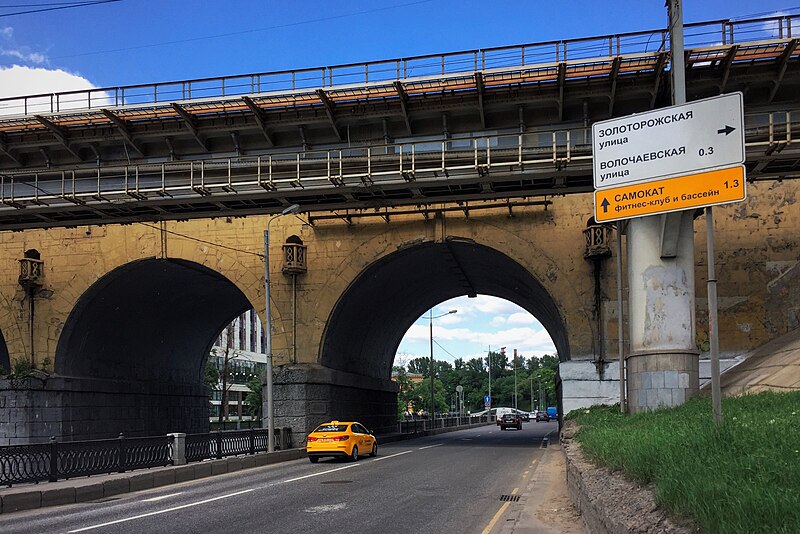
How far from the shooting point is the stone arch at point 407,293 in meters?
32.0

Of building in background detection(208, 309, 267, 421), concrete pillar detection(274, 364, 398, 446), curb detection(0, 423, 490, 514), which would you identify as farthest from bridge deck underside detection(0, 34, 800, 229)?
building in background detection(208, 309, 267, 421)

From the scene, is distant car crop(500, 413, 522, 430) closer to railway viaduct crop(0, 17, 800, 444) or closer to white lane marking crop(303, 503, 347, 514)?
railway viaduct crop(0, 17, 800, 444)

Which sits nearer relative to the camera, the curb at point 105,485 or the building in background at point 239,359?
the curb at point 105,485

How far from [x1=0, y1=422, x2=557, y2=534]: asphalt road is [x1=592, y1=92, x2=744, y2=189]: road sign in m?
6.42

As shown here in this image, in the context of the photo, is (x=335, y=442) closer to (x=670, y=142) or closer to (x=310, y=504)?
(x=310, y=504)

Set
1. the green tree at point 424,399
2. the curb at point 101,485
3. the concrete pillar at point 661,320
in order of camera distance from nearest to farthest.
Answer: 1. the curb at point 101,485
2. the concrete pillar at point 661,320
3. the green tree at point 424,399

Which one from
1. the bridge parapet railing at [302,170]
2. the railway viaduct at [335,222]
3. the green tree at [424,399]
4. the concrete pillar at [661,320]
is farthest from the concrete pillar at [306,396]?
the green tree at [424,399]

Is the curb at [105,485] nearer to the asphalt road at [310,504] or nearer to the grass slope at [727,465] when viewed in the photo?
the asphalt road at [310,504]

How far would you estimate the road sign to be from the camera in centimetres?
1112

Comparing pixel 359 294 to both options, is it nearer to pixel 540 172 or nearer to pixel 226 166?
pixel 226 166

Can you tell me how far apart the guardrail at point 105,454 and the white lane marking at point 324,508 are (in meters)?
7.29

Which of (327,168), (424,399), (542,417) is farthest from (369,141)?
(424,399)

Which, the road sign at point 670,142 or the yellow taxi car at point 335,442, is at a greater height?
the road sign at point 670,142

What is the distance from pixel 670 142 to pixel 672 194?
2.79ft
